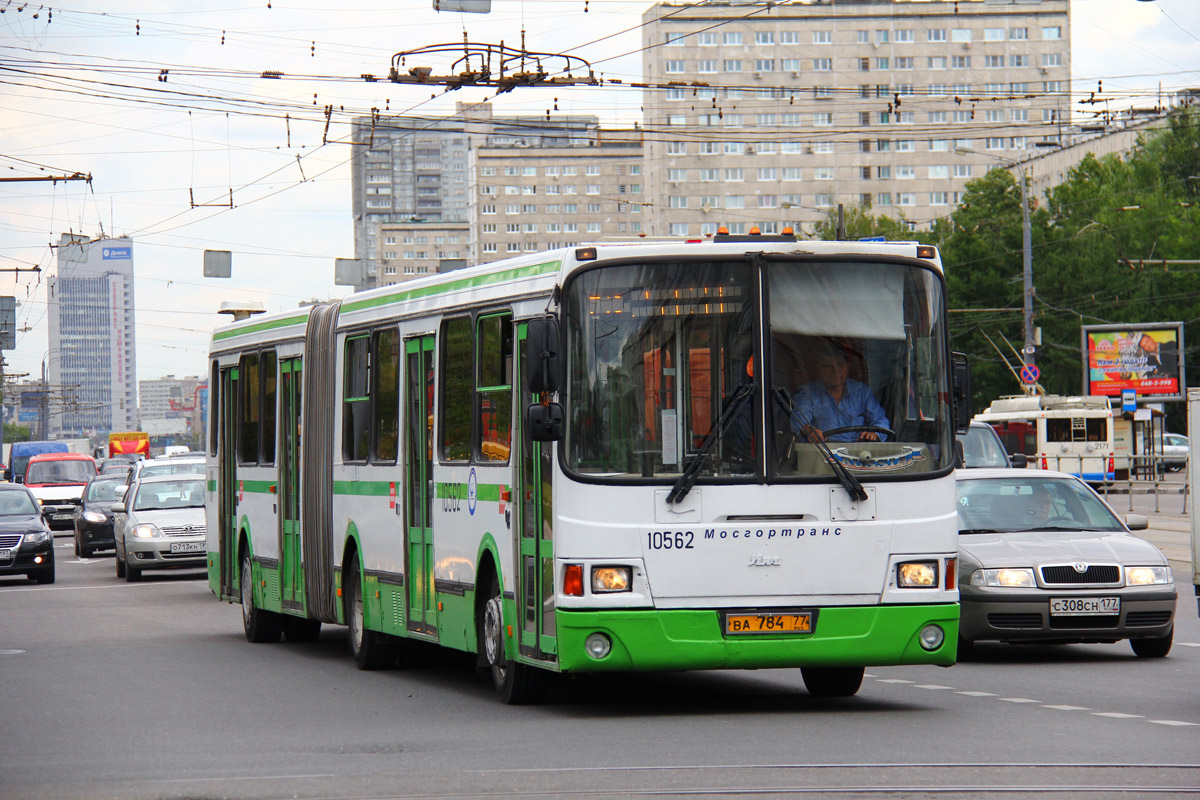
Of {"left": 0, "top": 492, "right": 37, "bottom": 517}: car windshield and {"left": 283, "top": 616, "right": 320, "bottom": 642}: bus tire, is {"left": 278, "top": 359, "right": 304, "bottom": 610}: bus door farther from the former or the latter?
{"left": 0, "top": 492, "right": 37, "bottom": 517}: car windshield

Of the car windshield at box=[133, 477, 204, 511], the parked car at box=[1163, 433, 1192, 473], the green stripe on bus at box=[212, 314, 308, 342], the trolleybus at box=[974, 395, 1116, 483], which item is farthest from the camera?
the parked car at box=[1163, 433, 1192, 473]


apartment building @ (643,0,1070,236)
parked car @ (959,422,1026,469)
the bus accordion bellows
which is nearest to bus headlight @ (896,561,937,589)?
the bus accordion bellows

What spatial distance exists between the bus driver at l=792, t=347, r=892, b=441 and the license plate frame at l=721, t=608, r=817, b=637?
0.98 metres

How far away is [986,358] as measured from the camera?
273 feet

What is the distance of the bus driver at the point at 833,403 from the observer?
35.8ft

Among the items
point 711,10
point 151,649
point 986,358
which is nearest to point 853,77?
point 711,10

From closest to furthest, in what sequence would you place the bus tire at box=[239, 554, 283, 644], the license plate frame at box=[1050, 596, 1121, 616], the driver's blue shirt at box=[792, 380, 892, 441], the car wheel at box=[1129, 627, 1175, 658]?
the driver's blue shirt at box=[792, 380, 892, 441], the license plate frame at box=[1050, 596, 1121, 616], the car wheel at box=[1129, 627, 1175, 658], the bus tire at box=[239, 554, 283, 644]

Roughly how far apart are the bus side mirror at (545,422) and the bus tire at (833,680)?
2521 mm

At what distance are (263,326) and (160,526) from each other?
12.3 m

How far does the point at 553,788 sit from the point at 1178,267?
72656 millimetres

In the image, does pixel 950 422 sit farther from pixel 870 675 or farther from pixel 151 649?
pixel 151 649

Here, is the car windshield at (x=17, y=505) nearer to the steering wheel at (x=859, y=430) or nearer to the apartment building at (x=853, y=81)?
the steering wheel at (x=859, y=430)

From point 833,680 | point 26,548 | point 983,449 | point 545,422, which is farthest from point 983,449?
point 545,422

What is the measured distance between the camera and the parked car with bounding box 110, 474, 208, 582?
95.9ft
